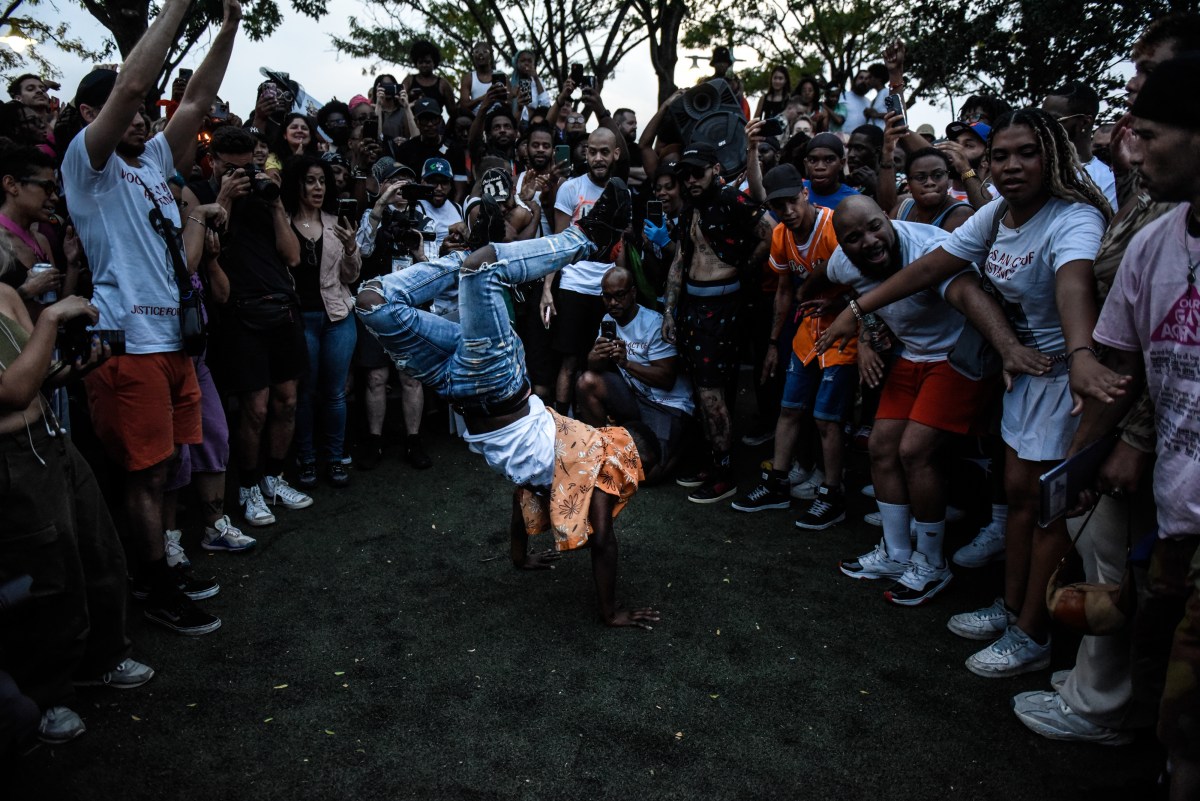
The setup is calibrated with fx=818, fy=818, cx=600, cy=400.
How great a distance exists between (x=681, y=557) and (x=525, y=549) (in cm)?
95

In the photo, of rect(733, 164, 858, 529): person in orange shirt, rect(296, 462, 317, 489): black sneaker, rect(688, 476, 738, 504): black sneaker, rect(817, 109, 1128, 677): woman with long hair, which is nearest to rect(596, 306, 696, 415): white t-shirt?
rect(688, 476, 738, 504): black sneaker

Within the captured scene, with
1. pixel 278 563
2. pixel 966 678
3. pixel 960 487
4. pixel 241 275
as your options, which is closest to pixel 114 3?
pixel 241 275

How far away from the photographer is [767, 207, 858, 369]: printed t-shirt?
4.86m

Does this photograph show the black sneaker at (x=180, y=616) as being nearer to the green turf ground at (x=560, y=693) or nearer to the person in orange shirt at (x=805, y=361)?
the green turf ground at (x=560, y=693)

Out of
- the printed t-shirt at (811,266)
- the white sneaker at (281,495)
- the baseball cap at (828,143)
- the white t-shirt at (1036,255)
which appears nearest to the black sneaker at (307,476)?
the white sneaker at (281,495)

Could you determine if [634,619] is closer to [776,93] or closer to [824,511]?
[824,511]

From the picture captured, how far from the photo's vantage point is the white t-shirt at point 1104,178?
4.47m

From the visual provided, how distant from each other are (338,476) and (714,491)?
8.55 ft

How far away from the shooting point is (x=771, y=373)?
5496 millimetres

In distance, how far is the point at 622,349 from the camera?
5477 millimetres

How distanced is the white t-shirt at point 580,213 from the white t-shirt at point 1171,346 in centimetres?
409

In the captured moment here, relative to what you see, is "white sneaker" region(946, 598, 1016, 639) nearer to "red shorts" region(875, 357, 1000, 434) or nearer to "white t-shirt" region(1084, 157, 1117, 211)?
"red shorts" region(875, 357, 1000, 434)

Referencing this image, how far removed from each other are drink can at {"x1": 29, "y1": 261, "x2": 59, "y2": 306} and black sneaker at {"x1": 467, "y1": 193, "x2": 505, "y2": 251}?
69.3 inches

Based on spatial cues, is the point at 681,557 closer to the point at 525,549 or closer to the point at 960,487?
the point at 525,549
